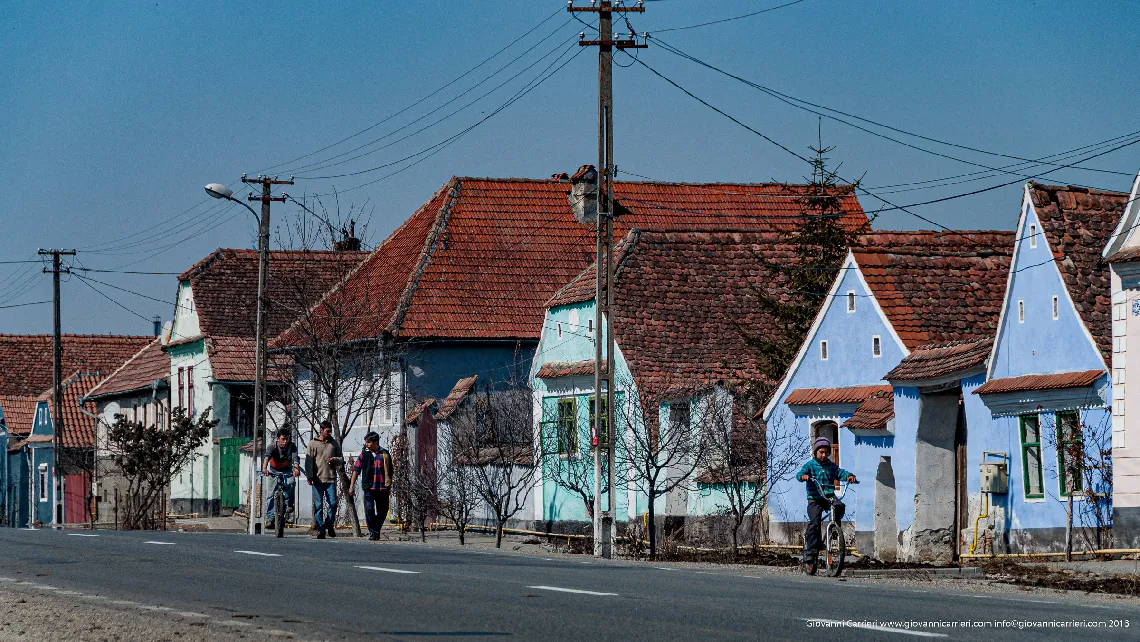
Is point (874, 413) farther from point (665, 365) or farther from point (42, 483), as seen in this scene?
point (42, 483)

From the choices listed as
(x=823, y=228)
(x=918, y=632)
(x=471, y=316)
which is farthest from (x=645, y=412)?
(x=918, y=632)

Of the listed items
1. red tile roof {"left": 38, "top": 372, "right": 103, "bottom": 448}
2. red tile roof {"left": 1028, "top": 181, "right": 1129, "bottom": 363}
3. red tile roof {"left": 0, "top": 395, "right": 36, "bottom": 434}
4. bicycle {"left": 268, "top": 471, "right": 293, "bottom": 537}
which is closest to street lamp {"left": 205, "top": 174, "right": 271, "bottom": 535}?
Answer: bicycle {"left": 268, "top": 471, "right": 293, "bottom": 537}

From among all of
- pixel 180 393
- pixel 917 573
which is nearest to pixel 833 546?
pixel 917 573

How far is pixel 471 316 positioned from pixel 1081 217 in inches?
887

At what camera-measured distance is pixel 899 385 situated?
30.3 metres

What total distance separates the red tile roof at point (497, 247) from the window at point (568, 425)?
6294 millimetres

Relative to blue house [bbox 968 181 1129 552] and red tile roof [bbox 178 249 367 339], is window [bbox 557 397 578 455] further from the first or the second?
red tile roof [bbox 178 249 367 339]

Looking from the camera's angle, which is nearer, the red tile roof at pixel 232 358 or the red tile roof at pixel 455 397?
the red tile roof at pixel 455 397

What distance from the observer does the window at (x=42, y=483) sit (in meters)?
78.6

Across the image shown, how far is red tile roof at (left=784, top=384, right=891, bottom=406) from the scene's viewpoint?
3269 centimetres

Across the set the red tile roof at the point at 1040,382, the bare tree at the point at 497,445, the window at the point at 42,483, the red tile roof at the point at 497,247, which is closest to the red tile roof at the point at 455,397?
the bare tree at the point at 497,445

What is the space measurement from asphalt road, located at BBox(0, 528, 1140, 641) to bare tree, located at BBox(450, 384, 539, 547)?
47.1 feet

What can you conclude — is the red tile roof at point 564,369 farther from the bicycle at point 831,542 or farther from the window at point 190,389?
the window at point 190,389

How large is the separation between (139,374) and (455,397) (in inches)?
1277
